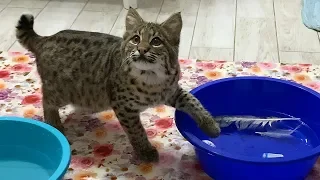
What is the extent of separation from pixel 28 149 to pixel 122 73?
0.37 metres

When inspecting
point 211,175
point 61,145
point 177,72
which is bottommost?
point 211,175

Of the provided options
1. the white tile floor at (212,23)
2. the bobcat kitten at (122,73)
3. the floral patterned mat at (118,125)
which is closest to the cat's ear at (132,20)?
the bobcat kitten at (122,73)

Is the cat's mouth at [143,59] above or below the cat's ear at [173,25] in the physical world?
below

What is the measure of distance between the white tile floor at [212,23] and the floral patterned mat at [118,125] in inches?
5.3

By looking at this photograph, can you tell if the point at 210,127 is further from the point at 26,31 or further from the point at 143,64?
the point at 26,31

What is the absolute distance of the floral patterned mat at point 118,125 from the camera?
1615mm

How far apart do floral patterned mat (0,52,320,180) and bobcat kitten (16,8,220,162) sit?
0.22 feet

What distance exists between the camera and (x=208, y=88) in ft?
5.84

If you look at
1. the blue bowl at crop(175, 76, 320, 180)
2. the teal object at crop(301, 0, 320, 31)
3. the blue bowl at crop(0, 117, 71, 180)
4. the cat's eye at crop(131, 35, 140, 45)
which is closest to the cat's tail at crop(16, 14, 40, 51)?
the blue bowl at crop(0, 117, 71, 180)

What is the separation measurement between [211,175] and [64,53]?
0.58 m

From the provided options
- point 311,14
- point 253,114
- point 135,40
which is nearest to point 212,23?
point 311,14

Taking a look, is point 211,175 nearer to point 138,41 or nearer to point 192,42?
point 138,41

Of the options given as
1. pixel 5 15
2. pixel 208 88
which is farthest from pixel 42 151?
pixel 5 15

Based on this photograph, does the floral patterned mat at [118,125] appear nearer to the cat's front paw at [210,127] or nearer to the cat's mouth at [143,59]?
the cat's front paw at [210,127]
